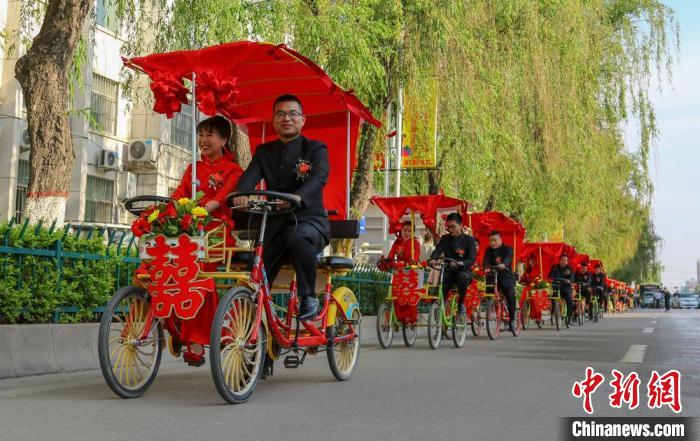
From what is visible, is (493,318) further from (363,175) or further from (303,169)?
(303,169)

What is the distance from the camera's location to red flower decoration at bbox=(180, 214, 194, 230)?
6273 mm

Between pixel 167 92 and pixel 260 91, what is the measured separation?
6.12ft

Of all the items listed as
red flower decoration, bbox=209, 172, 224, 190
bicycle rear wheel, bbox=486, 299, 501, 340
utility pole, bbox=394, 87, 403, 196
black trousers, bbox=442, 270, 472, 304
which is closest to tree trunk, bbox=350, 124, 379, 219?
utility pole, bbox=394, 87, 403, 196

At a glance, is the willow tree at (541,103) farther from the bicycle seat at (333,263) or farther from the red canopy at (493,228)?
the bicycle seat at (333,263)

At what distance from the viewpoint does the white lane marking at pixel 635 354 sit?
10.4 meters

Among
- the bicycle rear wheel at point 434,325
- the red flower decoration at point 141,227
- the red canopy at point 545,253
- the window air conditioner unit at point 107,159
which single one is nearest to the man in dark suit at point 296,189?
the red flower decoration at point 141,227

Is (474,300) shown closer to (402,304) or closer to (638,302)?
(402,304)

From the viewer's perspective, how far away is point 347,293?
26.8 ft

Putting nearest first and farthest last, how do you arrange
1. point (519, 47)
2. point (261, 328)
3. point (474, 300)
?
point (261, 328), point (474, 300), point (519, 47)

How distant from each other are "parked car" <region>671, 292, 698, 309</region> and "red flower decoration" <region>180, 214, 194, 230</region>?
9147 centimetres

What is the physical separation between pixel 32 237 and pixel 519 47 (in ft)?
41.3

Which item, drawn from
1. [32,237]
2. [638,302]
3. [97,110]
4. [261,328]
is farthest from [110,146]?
[638,302]

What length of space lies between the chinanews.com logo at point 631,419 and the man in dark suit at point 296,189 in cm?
223

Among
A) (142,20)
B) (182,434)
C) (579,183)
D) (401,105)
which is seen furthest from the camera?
(579,183)
